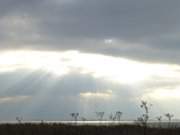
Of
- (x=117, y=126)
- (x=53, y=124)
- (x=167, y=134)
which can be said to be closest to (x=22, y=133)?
(x=53, y=124)

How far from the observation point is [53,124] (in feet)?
113

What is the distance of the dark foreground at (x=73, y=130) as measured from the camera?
31.4 meters

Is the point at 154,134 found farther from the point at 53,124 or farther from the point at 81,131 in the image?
the point at 53,124

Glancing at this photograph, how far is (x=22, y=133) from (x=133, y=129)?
737 cm

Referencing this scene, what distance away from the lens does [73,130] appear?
32.0 meters

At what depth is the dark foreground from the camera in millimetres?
31391

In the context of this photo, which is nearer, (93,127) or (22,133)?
(22,133)

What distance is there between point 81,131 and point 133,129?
353cm

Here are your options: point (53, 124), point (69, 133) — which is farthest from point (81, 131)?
point (53, 124)

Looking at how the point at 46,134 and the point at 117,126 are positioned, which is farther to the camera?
the point at 117,126

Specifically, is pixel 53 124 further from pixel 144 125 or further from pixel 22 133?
pixel 144 125

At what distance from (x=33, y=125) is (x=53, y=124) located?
1.54 m

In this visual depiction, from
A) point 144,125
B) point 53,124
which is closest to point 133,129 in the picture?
point 144,125

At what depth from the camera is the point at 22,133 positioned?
102 feet
